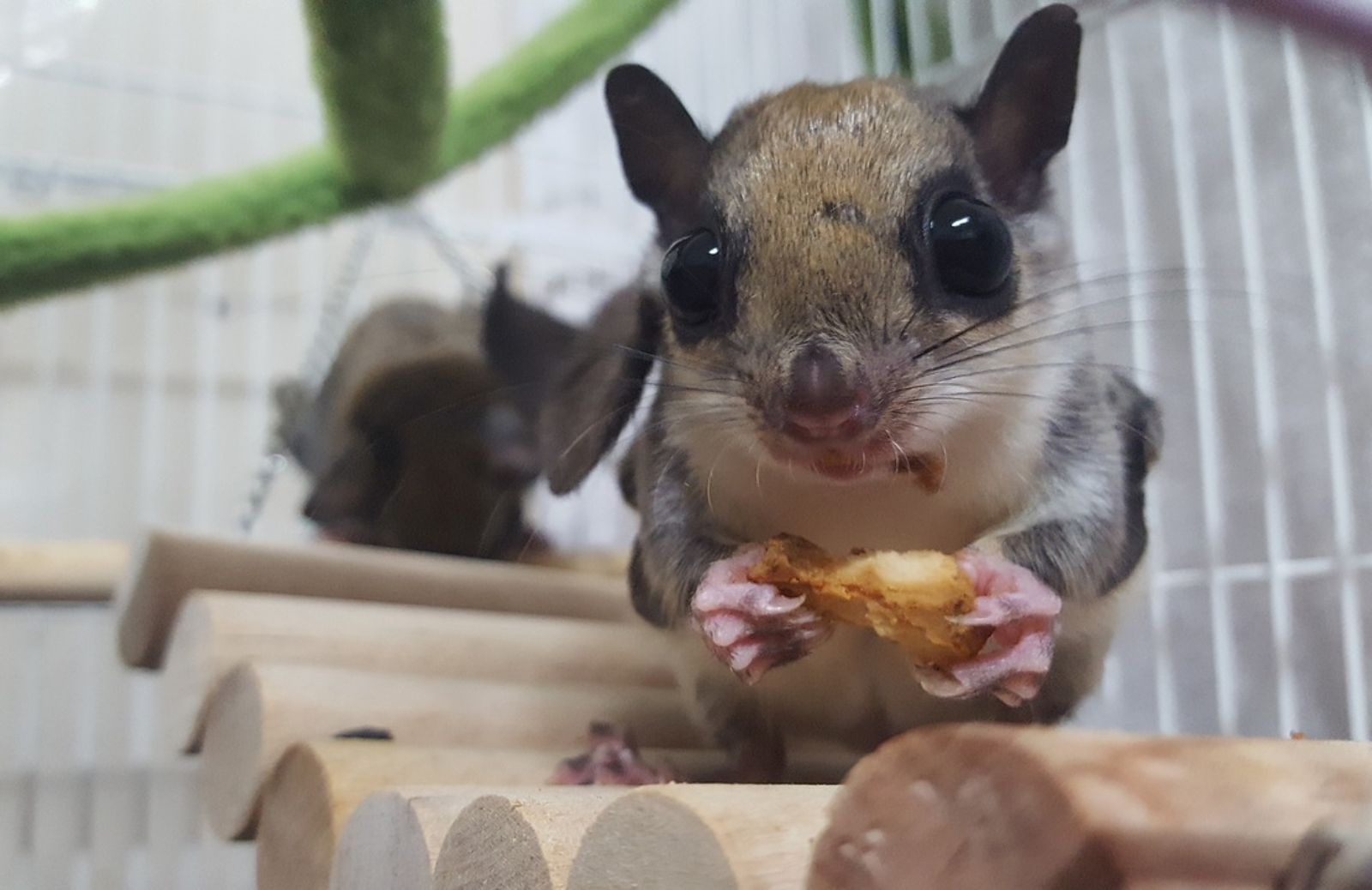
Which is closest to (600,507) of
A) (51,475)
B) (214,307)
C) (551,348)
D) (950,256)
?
(551,348)

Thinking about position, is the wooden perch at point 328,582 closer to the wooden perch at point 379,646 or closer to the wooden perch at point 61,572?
the wooden perch at point 379,646

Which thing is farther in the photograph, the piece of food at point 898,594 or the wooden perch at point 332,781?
the wooden perch at point 332,781

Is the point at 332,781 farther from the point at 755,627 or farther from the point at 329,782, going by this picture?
the point at 755,627

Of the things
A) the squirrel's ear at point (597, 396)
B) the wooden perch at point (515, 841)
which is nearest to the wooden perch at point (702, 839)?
the wooden perch at point (515, 841)

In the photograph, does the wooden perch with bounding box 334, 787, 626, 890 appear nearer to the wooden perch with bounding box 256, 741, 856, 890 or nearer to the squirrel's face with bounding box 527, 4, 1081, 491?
the wooden perch with bounding box 256, 741, 856, 890

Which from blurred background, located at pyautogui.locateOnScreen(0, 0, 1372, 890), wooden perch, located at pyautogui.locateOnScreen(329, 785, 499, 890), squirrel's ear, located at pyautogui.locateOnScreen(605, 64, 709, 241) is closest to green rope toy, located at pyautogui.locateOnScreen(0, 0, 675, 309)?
blurred background, located at pyautogui.locateOnScreen(0, 0, 1372, 890)

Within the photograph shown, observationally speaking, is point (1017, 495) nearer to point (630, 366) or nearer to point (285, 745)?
point (630, 366)
